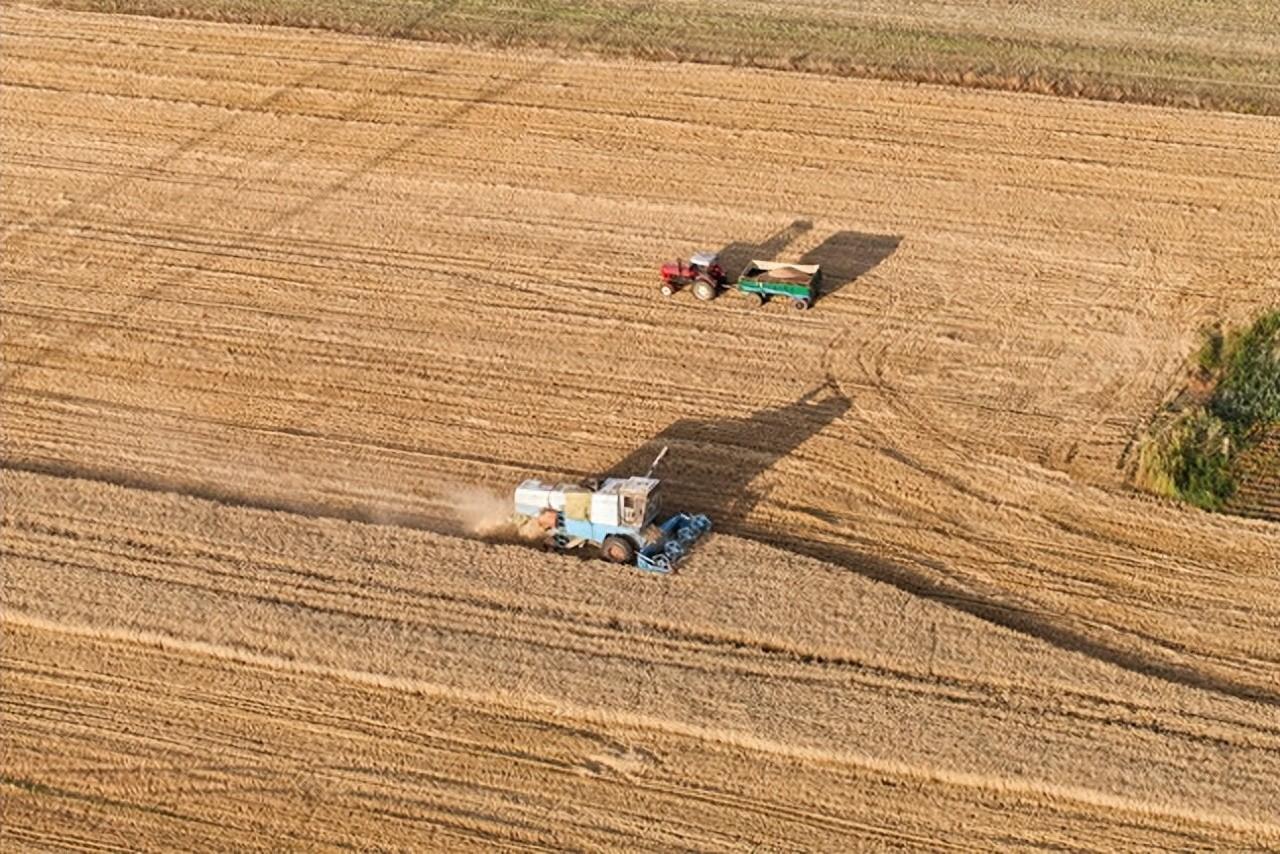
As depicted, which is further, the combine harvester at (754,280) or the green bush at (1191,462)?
the combine harvester at (754,280)

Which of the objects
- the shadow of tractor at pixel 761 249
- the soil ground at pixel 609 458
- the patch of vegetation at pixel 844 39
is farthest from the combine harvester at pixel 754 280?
the patch of vegetation at pixel 844 39

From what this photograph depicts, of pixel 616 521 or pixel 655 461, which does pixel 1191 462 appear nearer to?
pixel 655 461

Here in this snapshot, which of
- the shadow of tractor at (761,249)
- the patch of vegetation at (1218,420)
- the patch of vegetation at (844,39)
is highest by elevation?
the patch of vegetation at (844,39)

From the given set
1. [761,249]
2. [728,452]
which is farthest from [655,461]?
[761,249]

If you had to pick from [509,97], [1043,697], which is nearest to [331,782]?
[1043,697]

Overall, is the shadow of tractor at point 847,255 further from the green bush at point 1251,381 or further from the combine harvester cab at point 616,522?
the combine harvester cab at point 616,522

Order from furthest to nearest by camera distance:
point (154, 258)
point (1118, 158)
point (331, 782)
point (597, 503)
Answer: point (1118, 158)
point (154, 258)
point (597, 503)
point (331, 782)

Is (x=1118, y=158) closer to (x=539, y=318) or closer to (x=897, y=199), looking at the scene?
(x=897, y=199)
